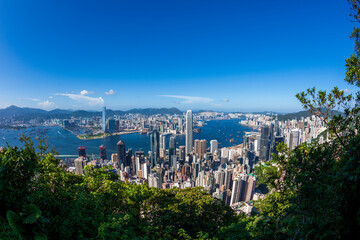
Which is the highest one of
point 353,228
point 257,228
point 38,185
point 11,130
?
point 353,228

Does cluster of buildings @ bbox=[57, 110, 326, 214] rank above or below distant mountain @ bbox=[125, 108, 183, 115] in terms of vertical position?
below

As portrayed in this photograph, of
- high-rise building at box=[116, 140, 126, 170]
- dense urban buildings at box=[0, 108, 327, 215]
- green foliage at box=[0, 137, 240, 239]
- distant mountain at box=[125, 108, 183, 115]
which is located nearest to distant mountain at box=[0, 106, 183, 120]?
distant mountain at box=[125, 108, 183, 115]

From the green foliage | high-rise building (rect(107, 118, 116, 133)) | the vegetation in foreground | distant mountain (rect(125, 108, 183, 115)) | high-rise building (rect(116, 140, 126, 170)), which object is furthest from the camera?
distant mountain (rect(125, 108, 183, 115))

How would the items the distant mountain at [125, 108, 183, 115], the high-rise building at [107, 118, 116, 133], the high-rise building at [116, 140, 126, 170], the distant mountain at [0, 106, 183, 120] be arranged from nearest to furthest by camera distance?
the high-rise building at [116, 140, 126, 170], the high-rise building at [107, 118, 116, 133], the distant mountain at [0, 106, 183, 120], the distant mountain at [125, 108, 183, 115]

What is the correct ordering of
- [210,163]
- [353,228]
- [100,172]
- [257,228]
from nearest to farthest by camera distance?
1. [353,228]
2. [257,228]
3. [100,172]
4. [210,163]

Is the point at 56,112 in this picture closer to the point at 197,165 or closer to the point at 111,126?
the point at 111,126

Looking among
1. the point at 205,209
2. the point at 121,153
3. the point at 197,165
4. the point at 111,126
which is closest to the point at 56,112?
the point at 111,126

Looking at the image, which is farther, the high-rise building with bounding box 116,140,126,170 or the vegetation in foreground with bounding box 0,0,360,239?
the high-rise building with bounding box 116,140,126,170

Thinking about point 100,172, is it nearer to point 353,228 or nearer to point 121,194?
point 121,194

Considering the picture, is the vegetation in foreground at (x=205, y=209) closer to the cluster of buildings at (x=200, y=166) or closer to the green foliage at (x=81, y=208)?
the green foliage at (x=81, y=208)

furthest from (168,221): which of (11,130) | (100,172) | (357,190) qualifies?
(11,130)

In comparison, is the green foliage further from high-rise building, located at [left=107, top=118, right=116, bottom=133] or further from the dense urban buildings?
high-rise building, located at [left=107, top=118, right=116, bottom=133]
